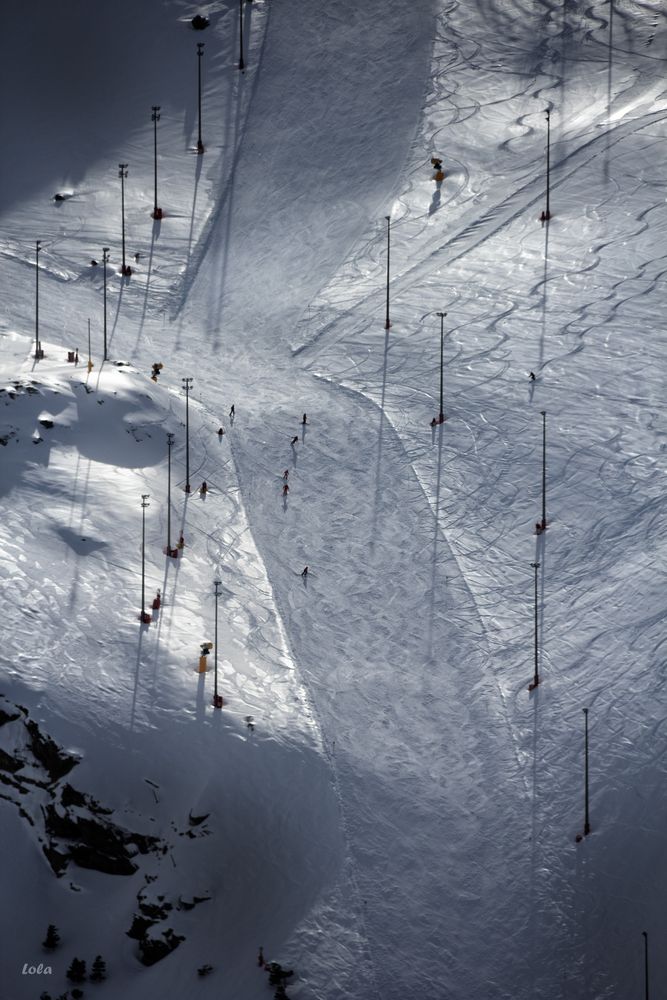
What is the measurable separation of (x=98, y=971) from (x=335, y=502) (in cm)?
2196

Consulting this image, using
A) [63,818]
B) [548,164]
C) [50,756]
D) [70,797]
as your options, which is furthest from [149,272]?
[63,818]

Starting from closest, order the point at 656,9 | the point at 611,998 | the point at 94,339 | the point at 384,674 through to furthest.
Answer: the point at 611,998 < the point at 384,674 < the point at 94,339 < the point at 656,9

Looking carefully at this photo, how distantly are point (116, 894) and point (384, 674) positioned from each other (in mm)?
12712

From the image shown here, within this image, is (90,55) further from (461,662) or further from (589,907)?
(589,907)

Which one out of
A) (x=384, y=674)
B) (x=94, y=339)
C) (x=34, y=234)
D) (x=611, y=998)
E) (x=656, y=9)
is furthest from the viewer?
(x=656, y=9)

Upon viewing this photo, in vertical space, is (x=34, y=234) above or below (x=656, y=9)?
below

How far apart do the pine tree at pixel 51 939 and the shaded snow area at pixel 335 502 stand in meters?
0.24

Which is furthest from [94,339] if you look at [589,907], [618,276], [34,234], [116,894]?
[589,907]

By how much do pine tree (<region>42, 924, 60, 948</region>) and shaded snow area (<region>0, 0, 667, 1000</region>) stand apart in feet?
0.80

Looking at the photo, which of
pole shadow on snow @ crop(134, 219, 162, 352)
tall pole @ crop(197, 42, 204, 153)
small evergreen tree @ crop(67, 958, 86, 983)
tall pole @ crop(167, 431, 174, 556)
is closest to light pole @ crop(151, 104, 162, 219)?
pole shadow on snow @ crop(134, 219, 162, 352)

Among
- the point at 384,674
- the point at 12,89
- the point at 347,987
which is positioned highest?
the point at 12,89

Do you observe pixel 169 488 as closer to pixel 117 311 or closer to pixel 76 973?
pixel 117 311

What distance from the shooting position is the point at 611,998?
187 ft

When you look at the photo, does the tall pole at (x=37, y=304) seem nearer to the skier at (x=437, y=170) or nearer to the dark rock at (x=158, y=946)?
the skier at (x=437, y=170)
